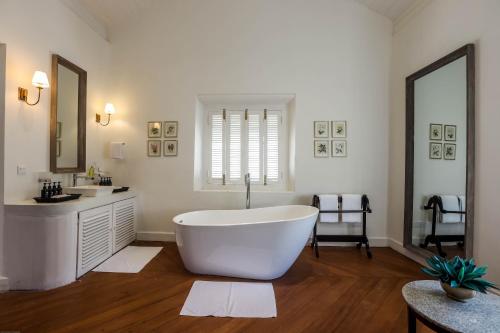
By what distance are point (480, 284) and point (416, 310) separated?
0.35 m

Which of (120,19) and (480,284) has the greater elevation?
(120,19)

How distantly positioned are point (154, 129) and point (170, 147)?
356 millimetres

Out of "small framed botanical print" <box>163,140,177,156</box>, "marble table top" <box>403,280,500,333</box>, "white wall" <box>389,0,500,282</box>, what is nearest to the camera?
"marble table top" <box>403,280,500,333</box>

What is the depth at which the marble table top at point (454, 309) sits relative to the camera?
1025 mm

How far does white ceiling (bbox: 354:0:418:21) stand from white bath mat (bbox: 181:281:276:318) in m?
3.72

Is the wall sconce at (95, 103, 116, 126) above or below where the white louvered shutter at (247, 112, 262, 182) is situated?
above

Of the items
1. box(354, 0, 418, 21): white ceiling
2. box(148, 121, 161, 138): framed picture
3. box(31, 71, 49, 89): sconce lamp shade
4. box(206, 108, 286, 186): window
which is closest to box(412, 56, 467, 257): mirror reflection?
box(354, 0, 418, 21): white ceiling

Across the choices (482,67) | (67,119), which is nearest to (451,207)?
(482,67)

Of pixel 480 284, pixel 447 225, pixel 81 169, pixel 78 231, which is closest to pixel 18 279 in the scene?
pixel 78 231

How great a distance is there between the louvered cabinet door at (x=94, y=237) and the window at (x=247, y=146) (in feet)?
5.05

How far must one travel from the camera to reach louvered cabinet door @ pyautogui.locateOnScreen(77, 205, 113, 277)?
7.44ft

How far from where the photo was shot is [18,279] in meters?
2.04

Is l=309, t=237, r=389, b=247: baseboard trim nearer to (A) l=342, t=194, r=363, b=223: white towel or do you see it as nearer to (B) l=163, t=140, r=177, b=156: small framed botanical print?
(A) l=342, t=194, r=363, b=223: white towel

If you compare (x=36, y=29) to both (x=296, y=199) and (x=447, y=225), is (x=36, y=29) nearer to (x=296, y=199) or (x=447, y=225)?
(x=296, y=199)
